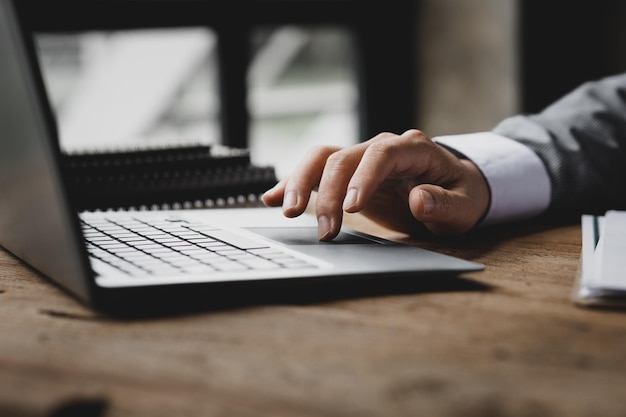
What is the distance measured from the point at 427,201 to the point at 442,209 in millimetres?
30

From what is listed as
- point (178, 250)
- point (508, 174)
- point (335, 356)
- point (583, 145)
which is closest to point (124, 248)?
point (178, 250)

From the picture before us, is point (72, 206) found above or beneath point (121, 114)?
above

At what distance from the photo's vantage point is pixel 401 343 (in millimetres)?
477

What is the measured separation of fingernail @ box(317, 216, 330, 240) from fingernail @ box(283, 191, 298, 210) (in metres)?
0.04

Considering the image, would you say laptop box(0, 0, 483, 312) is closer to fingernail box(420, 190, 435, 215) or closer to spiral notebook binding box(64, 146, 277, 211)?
fingernail box(420, 190, 435, 215)

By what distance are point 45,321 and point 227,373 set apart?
7.1 inches

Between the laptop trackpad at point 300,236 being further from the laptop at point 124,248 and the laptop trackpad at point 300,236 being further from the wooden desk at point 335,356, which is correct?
the wooden desk at point 335,356

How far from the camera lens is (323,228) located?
73cm

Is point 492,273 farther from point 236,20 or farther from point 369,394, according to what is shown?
point 236,20

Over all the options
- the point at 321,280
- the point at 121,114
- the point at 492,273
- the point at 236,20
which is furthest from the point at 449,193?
the point at 121,114

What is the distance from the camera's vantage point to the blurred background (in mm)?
2902

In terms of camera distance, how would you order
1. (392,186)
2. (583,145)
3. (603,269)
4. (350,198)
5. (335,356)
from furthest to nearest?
(583,145) < (392,186) < (350,198) < (603,269) < (335,356)

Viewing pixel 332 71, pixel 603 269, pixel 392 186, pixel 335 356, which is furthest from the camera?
pixel 332 71

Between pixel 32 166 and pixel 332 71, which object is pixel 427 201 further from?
pixel 332 71
